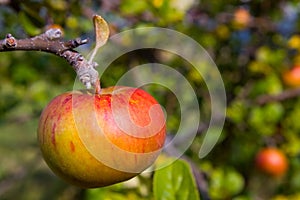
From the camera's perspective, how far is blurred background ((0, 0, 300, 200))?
6.64 ft

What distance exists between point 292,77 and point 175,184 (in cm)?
208

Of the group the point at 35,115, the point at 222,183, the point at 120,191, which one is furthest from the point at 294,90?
the point at 120,191

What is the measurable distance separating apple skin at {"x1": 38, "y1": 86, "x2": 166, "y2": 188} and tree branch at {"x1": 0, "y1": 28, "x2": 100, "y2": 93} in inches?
1.4

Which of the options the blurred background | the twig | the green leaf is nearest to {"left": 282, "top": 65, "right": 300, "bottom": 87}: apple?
the blurred background

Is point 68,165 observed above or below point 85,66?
below

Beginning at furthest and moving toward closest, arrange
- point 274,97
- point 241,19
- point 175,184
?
1. point 241,19
2. point 274,97
3. point 175,184

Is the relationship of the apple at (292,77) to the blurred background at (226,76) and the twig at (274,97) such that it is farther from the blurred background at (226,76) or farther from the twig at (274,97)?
the twig at (274,97)

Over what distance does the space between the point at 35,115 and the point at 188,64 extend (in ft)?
2.61

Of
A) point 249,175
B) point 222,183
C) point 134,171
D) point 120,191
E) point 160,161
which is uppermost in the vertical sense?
point 134,171

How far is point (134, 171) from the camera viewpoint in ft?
2.62

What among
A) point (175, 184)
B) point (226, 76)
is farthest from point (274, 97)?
point (175, 184)

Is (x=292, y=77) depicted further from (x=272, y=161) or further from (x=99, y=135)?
(x=99, y=135)

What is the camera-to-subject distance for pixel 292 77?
2918mm

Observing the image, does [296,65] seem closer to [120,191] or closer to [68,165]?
Result: [120,191]
